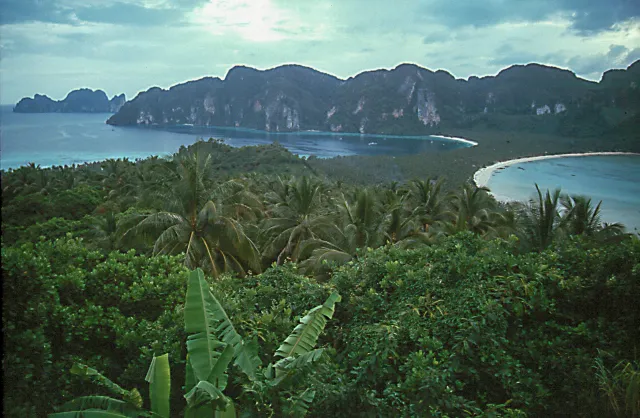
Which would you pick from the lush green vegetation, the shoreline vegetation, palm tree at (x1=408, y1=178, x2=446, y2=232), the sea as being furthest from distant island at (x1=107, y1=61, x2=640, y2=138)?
the lush green vegetation

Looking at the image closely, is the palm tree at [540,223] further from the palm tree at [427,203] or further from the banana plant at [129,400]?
the banana plant at [129,400]

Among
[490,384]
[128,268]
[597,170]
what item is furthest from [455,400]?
[597,170]

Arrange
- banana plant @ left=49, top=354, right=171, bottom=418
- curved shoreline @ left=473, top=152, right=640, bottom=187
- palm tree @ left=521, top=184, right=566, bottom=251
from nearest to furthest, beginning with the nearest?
banana plant @ left=49, top=354, right=171, bottom=418 < palm tree @ left=521, top=184, right=566, bottom=251 < curved shoreline @ left=473, top=152, right=640, bottom=187

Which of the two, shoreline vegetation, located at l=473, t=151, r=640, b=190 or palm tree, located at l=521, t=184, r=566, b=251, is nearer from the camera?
palm tree, located at l=521, t=184, r=566, b=251

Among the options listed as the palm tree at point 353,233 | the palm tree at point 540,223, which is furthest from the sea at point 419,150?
the palm tree at point 353,233

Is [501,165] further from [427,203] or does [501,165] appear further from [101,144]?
[101,144]

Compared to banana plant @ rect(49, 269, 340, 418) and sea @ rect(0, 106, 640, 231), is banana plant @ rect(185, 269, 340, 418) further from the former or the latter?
sea @ rect(0, 106, 640, 231)

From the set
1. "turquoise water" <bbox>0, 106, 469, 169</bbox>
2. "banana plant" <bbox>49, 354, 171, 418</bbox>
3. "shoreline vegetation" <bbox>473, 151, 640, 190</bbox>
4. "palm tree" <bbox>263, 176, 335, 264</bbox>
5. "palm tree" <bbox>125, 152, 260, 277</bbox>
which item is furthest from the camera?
"turquoise water" <bbox>0, 106, 469, 169</bbox>
